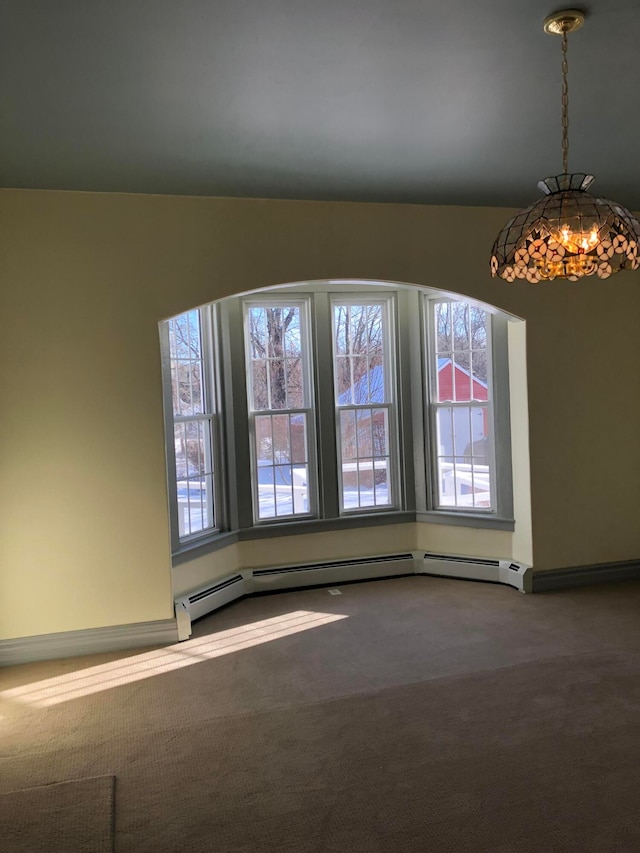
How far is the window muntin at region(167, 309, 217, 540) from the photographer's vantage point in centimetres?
543

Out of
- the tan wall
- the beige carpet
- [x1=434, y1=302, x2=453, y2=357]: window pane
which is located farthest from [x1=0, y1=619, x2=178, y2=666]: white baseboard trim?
[x1=434, y1=302, x2=453, y2=357]: window pane

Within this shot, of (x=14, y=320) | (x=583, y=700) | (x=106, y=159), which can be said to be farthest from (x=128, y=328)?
(x=583, y=700)

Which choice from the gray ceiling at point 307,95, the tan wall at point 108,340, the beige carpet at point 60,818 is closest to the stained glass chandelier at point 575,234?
the gray ceiling at point 307,95

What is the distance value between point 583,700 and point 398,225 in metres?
3.35

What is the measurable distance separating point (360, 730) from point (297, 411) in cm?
302

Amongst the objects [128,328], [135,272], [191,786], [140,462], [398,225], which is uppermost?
[398,225]

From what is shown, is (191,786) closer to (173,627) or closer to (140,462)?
(173,627)

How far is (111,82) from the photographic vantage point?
3248 mm

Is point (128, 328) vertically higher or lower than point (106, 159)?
lower

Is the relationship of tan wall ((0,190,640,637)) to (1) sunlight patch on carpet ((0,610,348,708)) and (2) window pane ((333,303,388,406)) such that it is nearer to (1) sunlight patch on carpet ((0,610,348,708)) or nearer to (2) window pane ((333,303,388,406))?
(1) sunlight patch on carpet ((0,610,348,708))

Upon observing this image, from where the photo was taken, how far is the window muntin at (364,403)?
20.3 ft

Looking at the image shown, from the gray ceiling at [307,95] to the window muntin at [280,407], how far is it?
1327 mm

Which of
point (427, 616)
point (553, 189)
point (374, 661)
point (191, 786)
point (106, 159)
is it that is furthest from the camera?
point (427, 616)

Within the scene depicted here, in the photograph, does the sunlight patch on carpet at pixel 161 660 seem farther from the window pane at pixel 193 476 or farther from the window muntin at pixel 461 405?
the window muntin at pixel 461 405
